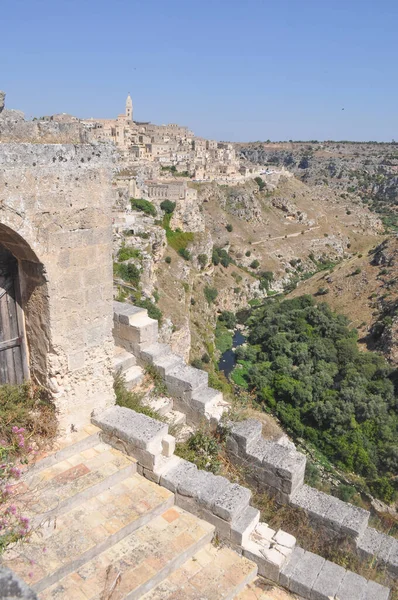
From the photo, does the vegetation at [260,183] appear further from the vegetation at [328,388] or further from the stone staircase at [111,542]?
the stone staircase at [111,542]

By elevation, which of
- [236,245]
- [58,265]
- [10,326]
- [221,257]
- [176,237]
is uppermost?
[58,265]

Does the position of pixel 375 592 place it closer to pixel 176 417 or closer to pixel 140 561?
pixel 140 561

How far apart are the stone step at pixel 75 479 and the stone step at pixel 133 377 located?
3.32ft

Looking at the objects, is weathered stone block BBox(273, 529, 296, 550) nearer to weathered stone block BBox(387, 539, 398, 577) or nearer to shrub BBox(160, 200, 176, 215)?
weathered stone block BBox(387, 539, 398, 577)

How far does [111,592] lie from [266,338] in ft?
98.8

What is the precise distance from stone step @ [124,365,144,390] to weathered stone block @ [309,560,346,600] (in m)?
2.68

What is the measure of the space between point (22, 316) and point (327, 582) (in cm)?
333

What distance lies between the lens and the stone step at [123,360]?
17.0 ft

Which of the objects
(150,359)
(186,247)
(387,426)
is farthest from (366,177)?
(150,359)

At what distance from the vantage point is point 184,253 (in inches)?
1431

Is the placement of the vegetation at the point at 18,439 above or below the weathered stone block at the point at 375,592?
above

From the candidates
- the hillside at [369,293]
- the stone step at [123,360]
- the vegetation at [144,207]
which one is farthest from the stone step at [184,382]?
the vegetation at [144,207]

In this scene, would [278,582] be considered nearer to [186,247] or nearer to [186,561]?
[186,561]

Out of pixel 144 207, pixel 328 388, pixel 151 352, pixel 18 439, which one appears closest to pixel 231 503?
pixel 18 439
